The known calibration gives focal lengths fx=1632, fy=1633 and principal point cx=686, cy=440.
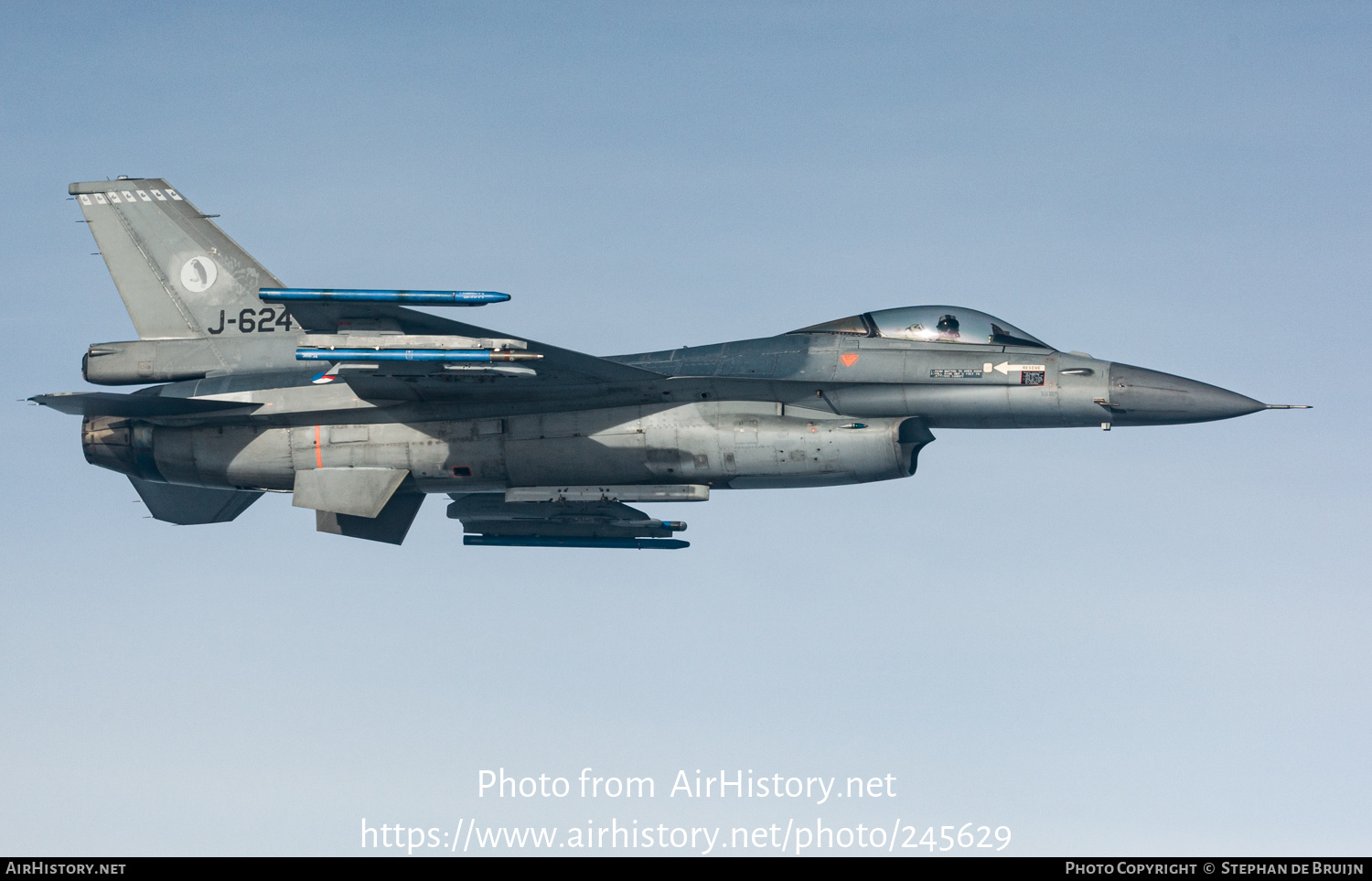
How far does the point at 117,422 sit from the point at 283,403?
112 inches

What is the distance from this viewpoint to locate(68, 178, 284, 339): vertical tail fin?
26.0m

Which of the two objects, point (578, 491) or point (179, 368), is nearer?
point (578, 491)

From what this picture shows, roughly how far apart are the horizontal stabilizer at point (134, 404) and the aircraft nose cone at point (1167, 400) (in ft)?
Answer: 41.1

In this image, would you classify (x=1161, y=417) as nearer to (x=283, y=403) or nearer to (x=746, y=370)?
(x=746, y=370)

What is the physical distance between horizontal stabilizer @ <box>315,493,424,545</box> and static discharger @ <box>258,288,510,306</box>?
3966mm

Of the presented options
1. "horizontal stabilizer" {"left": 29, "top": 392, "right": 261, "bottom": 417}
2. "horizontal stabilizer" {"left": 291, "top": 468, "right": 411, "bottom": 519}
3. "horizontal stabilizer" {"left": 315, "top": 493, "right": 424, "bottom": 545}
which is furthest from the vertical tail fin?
"horizontal stabilizer" {"left": 315, "top": 493, "right": 424, "bottom": 545}

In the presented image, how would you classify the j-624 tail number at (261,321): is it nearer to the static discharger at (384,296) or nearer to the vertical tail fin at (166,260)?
the vertical tail fin at (166,260)

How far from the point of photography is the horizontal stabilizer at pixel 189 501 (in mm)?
26297

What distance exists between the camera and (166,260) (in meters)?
26.4

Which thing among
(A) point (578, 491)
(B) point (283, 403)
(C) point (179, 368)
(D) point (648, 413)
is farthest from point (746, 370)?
(C) point (179, 368)

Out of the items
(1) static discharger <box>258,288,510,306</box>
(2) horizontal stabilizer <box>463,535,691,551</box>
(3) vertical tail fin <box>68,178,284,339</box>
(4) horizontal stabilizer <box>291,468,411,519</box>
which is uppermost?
(3) vertical tail fin <box>68,178,284,339</box>

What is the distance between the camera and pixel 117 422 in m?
25.1

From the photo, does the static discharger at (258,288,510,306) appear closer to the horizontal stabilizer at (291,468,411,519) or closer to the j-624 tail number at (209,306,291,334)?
the horizontal stabilizer at (291,468,411,519)
